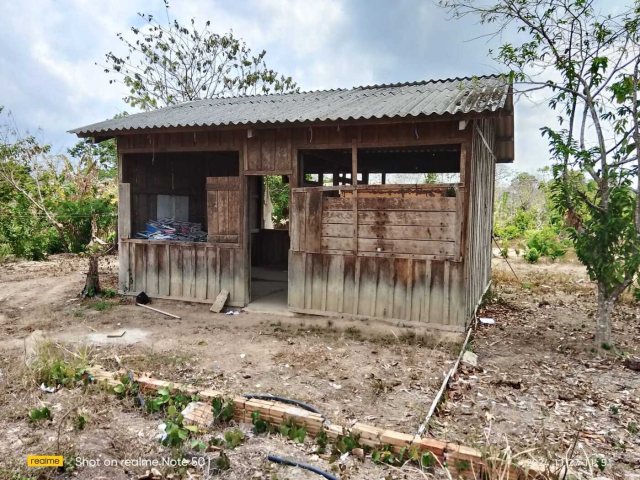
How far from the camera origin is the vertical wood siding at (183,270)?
24.2 ft

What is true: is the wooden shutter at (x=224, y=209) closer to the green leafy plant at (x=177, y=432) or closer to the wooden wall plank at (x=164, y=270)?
the wooden wall plank at (x=164, y=270)

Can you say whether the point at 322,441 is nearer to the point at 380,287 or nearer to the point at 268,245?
the point at 380,287

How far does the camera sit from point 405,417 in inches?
147

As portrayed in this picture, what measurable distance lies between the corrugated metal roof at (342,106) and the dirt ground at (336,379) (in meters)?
2.96

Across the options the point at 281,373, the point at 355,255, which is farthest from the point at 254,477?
the point at 355,255

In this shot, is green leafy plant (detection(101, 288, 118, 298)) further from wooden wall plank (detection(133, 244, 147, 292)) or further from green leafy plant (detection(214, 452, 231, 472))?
green leafy plant (detection(214, 452, 231, 472))

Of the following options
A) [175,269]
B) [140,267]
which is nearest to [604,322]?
[175,269]

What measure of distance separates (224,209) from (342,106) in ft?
8.31


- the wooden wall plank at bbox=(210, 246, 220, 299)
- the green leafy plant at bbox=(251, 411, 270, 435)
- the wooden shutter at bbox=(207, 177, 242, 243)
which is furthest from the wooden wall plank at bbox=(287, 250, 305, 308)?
the green leafy plant at bbox=(251, 411, 270, 435)

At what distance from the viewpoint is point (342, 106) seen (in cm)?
700

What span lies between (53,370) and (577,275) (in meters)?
11.8

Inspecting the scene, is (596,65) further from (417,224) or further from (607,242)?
(417,224)

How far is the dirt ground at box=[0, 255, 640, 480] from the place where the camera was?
3066 mm

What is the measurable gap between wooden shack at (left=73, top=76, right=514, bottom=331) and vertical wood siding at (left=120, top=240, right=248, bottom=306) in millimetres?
21
